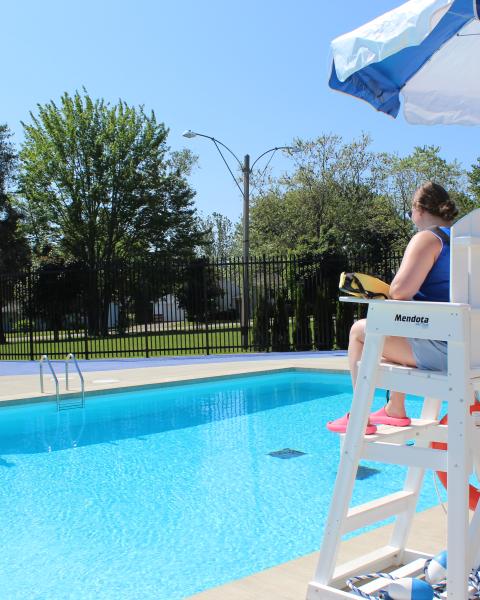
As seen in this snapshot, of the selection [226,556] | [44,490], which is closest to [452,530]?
[226,556]

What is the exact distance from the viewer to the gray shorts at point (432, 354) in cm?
234

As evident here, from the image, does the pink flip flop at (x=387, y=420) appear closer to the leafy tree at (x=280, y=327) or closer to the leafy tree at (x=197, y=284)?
the leafy tree at (x=197, y=284)

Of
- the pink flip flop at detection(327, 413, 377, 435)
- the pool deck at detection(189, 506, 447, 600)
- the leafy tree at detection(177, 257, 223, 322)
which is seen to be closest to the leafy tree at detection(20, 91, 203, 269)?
the leafy tree at detection(177, 257, 223, 322)

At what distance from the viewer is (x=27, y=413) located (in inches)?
353

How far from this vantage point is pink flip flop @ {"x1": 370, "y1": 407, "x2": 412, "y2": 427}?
105 inches

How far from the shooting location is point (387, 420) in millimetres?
2717

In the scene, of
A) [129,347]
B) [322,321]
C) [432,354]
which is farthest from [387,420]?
[129,347]

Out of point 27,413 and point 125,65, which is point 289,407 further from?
point 125,65

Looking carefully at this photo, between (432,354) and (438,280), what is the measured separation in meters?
0.39

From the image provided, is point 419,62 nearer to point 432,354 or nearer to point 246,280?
point 432,354

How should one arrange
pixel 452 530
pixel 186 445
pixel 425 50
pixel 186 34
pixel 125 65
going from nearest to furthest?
pixel 452 530 → pixel 425 50 → pixel 186 445 → pixel 186 34 → pixel 125 65

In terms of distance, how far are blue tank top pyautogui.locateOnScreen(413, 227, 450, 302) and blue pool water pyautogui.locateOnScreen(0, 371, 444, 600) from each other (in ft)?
6.90

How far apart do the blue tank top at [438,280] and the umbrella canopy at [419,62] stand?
0.76 metres

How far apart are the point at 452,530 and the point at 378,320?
2.40 feet
